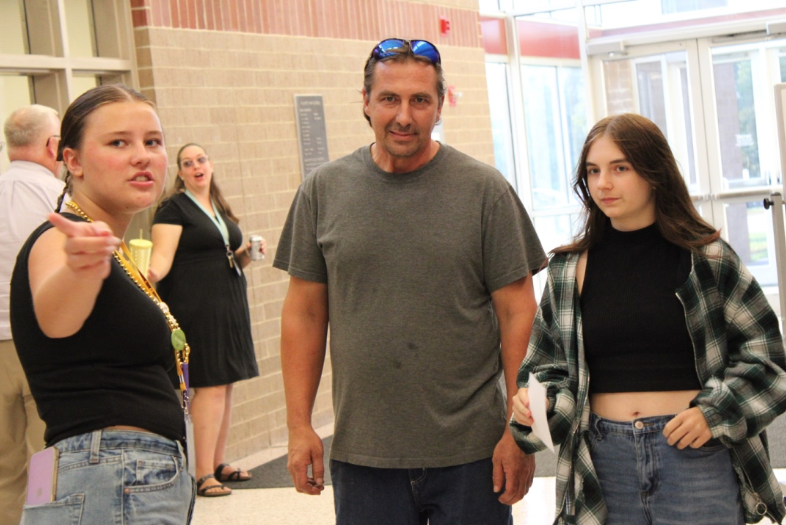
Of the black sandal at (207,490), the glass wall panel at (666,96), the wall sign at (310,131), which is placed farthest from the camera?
the glass wall panel at (666,96)

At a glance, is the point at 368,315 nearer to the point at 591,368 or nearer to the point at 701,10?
the point at 591,368

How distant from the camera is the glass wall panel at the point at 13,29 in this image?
5020 mm

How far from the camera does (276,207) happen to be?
258 inches

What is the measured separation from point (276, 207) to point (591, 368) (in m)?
4.43

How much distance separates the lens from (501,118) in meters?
11.0

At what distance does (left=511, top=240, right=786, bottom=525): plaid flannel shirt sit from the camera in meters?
2.20

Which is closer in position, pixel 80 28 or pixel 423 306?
pixel 423 306

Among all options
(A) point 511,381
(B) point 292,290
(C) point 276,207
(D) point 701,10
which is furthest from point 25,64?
(D) point 701,10

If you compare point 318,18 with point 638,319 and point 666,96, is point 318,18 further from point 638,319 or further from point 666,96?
point 638,319

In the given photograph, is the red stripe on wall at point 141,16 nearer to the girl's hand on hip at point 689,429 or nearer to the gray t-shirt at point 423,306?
the gray t-shirt at point 423,306

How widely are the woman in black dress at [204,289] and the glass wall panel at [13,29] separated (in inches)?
39.8

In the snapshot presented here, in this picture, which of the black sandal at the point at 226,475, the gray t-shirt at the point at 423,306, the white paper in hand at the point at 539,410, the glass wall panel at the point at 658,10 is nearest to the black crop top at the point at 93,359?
the gray t-shirt at the point at 423,306

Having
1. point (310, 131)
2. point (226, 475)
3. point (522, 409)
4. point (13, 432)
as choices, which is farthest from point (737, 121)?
point (522, 409)

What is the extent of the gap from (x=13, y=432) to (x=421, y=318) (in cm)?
246
